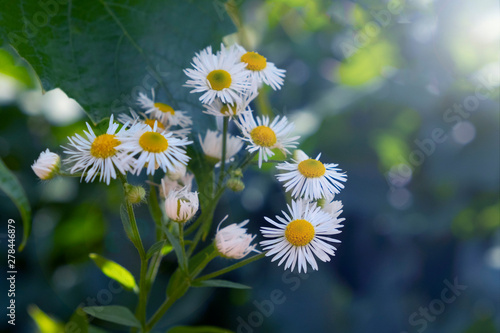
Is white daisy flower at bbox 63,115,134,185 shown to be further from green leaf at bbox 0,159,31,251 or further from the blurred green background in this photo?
the blurred green background

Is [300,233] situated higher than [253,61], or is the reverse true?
[253,61]

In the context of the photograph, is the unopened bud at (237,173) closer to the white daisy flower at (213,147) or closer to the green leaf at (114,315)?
the white daisy flower at (213,147)

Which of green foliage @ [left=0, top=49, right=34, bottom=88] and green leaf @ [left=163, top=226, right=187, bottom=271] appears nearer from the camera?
green leaf @ [left=163, top=226, right=187, bottom=271]

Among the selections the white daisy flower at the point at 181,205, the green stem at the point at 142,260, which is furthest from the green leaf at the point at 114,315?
the white daisy flower at the point at 181,205

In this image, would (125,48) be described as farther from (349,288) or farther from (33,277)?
(349,288)

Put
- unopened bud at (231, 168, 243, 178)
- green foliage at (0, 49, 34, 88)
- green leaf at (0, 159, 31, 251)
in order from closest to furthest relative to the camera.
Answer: green leaf at (0, 159, 31, 251), unopened bud at (231, 168, 243, 178), green foliage at (0, 49, 34, 88)

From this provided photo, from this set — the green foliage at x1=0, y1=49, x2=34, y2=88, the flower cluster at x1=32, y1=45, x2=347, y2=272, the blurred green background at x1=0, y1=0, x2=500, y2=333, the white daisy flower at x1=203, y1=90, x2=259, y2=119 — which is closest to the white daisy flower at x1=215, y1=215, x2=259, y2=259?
the flower cluster at x1=32, y1=45, x2=347, y2=272

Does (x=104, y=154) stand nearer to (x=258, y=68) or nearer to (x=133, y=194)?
(x=133, y=194)

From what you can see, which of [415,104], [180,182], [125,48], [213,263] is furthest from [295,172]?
[415,104]

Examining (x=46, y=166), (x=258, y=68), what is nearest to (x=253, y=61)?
(x=258, y=68)
